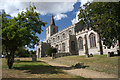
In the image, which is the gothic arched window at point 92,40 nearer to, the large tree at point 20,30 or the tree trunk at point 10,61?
the large tree at point 20,30

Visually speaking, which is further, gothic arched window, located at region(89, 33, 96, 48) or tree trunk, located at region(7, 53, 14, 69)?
gothic arched window, located at region(89, 33, 96, 48)

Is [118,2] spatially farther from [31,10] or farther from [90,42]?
[90,42]

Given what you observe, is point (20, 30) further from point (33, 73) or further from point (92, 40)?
point (92, 40)

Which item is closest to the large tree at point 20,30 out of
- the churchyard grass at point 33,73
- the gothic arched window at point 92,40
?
the churchyard grass at point 33,73

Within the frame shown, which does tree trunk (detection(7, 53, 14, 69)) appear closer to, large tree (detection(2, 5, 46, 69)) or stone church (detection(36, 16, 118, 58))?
large tree (detection(2, 5, 46, 69))

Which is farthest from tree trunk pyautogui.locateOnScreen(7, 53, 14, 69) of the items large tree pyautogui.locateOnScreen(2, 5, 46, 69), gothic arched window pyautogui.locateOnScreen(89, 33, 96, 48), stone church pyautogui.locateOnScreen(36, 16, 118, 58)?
gothic arched window pyautogui.locateOnScreen(89, 33, 96, 48)

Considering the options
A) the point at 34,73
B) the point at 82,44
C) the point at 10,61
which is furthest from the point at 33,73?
the point at 82,44

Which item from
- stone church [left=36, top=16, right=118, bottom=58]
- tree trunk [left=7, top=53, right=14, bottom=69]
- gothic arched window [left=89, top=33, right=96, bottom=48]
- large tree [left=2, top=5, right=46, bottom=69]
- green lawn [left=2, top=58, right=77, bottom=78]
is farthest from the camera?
gothic arched window [left=89, top=33, right=96, bottom=48]

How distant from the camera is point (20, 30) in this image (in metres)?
8.99

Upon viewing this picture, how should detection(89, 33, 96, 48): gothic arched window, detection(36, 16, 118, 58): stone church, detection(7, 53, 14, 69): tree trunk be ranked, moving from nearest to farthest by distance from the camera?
detection(7, 53, 14, 69): tree trunk < detection(36, 16, 118, 58): stone church < detection(89, 33, 96, 48): gothic arched window

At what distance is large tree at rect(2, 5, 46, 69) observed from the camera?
9120 millimetres

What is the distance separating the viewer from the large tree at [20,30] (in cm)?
912

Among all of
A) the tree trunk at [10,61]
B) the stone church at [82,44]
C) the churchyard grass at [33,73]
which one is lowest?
the churchyard grass at [33,73]

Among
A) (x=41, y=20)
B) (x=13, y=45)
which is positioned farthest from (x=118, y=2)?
(x=13, y=45)
